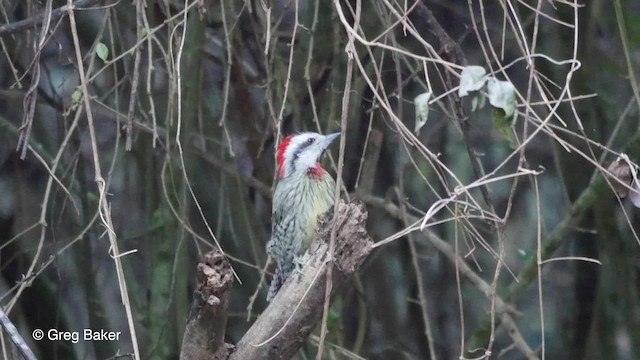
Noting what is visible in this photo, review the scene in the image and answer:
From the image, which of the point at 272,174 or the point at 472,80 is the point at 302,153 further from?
the point at 472,80

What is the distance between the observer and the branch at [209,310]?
1.77 m

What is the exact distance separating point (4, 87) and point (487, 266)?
2.00 meters

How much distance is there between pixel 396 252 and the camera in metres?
3.73

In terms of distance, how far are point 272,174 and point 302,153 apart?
1.77 feet

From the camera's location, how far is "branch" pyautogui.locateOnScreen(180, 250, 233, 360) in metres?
1.77

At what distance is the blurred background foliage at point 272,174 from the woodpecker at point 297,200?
0.09 m

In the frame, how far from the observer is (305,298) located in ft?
6.10

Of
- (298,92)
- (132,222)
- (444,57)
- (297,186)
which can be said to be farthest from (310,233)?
(132,222)

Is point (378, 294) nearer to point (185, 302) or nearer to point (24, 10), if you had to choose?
point (185, 302)

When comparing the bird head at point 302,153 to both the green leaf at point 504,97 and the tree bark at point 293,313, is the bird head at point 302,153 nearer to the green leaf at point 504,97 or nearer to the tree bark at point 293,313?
the tree bark at point 293,313
